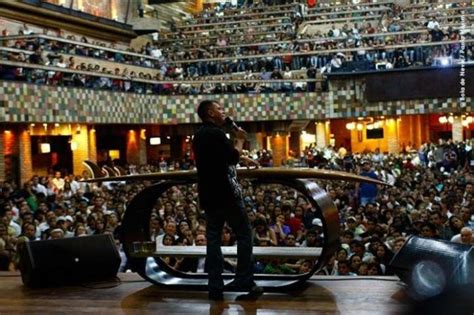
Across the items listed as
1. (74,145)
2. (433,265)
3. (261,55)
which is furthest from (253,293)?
(261,55)

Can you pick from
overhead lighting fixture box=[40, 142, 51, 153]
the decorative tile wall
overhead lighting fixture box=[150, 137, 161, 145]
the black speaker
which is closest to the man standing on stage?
the black speaker

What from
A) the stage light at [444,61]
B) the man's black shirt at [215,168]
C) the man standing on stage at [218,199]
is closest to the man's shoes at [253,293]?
the man standing on stage at [218,199]

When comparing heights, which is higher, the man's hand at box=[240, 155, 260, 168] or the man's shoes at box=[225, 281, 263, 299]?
the man's hand at box=[240, 155, 260, 168]

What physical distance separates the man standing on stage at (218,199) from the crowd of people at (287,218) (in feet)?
2.44

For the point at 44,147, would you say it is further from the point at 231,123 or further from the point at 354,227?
the point at 231,123

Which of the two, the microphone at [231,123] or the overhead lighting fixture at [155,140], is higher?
the overhead lighting fixture at [155,140]

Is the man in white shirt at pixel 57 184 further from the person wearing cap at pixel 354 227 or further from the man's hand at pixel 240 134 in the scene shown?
the man's hand at pixel 240 134

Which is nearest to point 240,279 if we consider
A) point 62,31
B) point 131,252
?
point 131,252

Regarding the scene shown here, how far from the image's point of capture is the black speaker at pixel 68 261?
5215 mm

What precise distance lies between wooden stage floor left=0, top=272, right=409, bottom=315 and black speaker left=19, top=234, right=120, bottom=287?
0.36 feet

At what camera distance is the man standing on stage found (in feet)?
15.1

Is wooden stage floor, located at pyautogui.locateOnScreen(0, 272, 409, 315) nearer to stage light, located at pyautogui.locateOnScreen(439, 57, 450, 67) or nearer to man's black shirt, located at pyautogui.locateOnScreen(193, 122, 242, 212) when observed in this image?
man's black shirt, located at pyautogui.locateOnScreen(193, 122, 242, 212)

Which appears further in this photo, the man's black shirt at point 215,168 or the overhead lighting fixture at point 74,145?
the overhead lighting fixture at point 74,145

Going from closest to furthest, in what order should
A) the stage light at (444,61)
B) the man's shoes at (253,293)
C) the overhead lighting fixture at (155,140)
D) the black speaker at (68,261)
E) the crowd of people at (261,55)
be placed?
the man's shoes at (253,293), the black speaker at (68,261), the crowd of people at (261,55), the stage light at (444,61), the overhead lighting fixture at (155,140)
